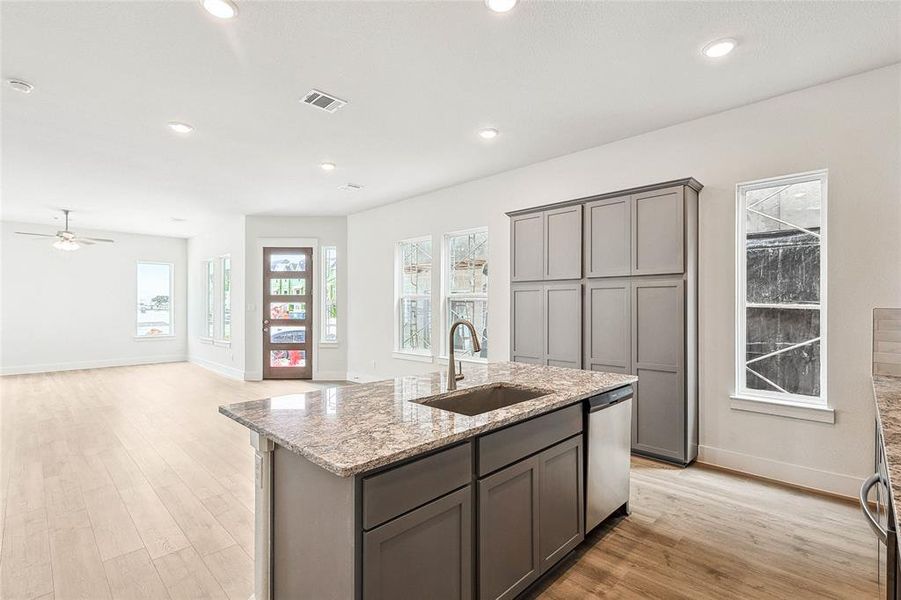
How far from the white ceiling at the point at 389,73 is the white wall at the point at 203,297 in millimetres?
3132

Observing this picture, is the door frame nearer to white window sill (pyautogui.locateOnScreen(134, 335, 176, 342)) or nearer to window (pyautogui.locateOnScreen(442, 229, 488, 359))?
window (pyautogui.locateOnScreen(442, 229, 488, 359))

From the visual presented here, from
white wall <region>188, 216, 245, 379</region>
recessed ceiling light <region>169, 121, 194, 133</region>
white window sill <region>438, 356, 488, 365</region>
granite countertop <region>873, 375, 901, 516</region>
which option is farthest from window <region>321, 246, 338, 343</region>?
granite countertop <region>873, 375, 901, 516</region>

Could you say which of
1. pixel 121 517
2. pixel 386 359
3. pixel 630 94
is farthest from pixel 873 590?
pixel 386 359

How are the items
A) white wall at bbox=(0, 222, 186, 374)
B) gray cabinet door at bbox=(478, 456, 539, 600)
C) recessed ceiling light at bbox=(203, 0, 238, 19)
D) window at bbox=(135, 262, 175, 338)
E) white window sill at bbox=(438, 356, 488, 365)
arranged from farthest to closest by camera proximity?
window at bbox=(135, 262, 175, 338), white wall at bbox=(0, 222, 186, 374), white window sill at bbox=(438, 356, 488, 365), recessed ceiling light at bbox=(203, 0, 238, 19), gray cabinet door at bbox=(478, 456, 539, 600)

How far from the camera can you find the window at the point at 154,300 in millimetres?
9523

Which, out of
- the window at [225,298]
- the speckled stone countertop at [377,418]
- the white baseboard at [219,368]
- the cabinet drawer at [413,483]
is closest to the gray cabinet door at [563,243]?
the speckled stone countertop at [377,418]

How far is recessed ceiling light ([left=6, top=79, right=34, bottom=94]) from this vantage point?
117 inches

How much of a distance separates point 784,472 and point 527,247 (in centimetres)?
273

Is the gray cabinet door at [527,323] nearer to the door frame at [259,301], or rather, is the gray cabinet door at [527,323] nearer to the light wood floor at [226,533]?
the light wood floor at [226,533]

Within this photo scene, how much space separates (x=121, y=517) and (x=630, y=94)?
14.5 feet

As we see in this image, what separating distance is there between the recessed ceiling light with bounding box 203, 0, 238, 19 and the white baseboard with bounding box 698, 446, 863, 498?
14.3ft

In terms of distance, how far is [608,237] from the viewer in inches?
152

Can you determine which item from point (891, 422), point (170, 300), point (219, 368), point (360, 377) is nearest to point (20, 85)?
point (891, 422)

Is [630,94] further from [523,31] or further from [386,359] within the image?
[386,359]
